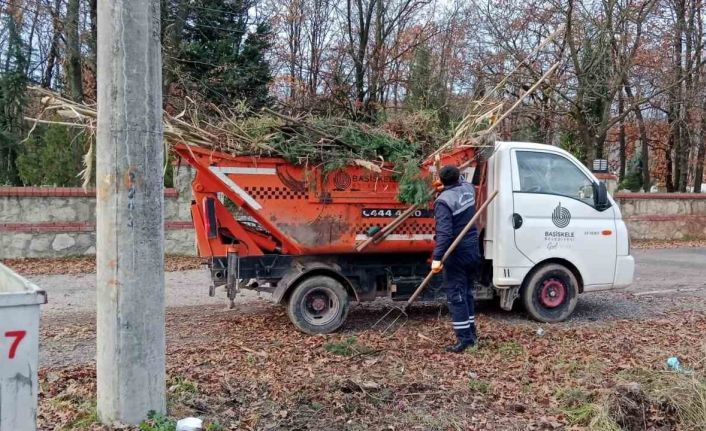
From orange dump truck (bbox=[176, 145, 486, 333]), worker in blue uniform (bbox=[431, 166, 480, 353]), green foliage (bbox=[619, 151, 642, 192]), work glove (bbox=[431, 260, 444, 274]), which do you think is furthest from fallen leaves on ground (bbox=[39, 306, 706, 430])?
green foliage (bbox=[619, 151, 642, 192])

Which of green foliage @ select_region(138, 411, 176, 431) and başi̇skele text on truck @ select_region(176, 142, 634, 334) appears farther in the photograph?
başi̇skele text on truck @ select_region(176, 142, 634, 334)

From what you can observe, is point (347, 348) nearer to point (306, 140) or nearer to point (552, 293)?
point (306, 140)

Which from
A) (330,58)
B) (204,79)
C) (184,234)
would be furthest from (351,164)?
(330,58)

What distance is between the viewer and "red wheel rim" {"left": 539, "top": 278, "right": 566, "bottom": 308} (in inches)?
298

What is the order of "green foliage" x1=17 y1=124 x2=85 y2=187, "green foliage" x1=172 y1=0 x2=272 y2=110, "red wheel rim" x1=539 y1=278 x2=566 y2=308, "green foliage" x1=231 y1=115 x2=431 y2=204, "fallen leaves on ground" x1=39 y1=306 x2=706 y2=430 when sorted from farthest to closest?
"green foliage" x1=172 y1=0 x2=272 y2=110
"green foliage" x1=17 y1=124 x2=85 y2=187
"red wheel rim" x1=539 y1=278 x2=566 y2=308
"green foliage" x1=231 y1=115 x2=431 y2=204
"fallen leaves on ground" x1=39 y1=306 x2=706 y2=430

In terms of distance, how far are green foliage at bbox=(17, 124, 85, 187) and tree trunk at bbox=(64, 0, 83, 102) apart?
1.49m

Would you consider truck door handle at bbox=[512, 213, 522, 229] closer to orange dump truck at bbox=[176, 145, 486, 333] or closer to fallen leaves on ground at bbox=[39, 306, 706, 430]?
orange dump truck at bbox=[176, 145, 486, 333]

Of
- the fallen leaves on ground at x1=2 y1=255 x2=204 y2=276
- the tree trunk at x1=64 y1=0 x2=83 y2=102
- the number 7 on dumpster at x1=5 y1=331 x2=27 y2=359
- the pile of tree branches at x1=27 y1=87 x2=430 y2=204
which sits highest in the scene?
the tree trunk at x1=64 y1=0 x2=83 y2=102

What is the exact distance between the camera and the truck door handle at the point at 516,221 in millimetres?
7355

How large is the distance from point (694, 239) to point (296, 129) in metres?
16.5

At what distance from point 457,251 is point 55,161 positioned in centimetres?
1201

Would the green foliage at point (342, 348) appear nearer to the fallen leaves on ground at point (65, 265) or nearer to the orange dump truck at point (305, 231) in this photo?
the orange dump truck at point (305, 231)

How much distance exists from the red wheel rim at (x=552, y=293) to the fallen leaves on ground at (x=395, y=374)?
0.34 m

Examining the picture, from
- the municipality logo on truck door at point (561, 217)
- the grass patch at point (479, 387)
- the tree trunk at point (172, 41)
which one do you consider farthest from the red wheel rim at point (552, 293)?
the tree trunk at point (172, 41)
